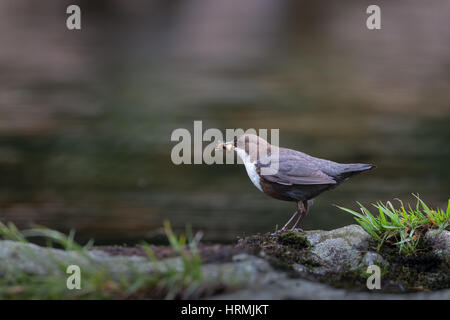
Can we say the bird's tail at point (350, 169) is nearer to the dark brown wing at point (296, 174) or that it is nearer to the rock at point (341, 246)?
the dark brown wing at point (296, 174)

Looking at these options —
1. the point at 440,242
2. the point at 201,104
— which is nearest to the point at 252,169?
the point at 440,242

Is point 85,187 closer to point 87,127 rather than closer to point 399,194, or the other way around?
point 87,127

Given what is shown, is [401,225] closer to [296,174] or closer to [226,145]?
[296,174]

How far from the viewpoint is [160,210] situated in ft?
32.9

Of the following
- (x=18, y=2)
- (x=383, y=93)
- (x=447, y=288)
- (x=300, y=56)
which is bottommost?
(x=447, y=288)

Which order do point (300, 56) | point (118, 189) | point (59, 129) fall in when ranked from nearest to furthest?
point (118, 189) → point (59, 129) → point (300, 56)

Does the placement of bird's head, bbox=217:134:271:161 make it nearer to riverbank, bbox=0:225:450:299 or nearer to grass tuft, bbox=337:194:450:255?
grass tuft, bbox=337:194:450:255

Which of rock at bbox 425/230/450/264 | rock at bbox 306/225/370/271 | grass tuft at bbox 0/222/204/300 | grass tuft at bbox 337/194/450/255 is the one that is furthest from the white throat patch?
grass tuft at bbox 0/222/204/300

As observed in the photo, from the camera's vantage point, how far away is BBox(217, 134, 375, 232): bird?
5.54 m

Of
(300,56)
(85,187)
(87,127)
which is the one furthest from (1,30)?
(85,187)

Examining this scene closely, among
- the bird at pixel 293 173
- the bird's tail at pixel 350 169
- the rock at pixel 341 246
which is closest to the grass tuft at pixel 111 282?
the rock at pixel 341 246

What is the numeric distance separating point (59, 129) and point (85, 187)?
4.14 metres

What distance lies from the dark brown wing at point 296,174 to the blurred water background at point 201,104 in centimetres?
203

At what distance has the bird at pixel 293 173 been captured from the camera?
5535 millimetres
